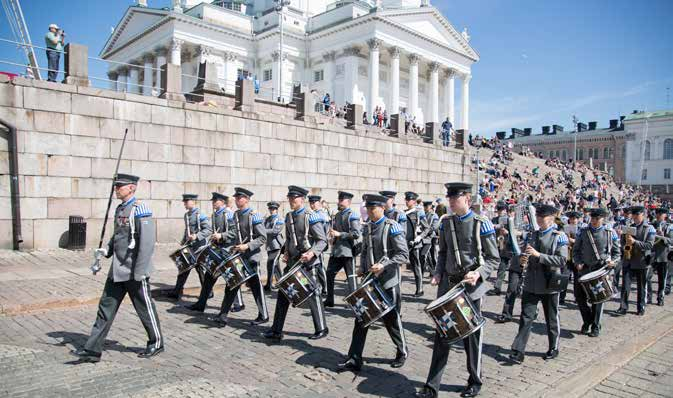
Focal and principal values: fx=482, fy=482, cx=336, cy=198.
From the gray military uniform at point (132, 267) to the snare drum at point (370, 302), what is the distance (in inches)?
103

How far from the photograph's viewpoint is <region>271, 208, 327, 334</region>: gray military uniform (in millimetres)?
7059

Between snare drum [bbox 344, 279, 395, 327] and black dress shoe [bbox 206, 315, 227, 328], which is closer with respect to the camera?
snare drum [bbox 344, 279, 395, 327]

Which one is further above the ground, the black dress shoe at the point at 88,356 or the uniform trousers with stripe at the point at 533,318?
the uniform trousers with stripe at the point at 533,318

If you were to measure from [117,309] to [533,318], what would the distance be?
5.47 meters

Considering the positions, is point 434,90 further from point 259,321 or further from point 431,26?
point 259,321

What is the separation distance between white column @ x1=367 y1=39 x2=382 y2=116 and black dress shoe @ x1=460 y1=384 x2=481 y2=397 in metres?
48.8

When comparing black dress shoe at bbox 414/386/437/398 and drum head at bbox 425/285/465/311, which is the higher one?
drum head at bbox 425/285/465/311

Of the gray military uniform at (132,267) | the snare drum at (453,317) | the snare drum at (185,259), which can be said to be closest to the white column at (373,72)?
the snare drum at (185,259)

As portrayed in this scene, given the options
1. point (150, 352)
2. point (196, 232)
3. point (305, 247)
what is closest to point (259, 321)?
point (305, 247)

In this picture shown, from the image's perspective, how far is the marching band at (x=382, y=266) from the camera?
5410 millimetres

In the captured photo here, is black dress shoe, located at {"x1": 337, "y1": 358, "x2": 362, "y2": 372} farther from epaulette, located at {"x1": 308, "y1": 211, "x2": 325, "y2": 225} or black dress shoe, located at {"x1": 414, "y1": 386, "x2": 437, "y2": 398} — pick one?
epaulette, located at {"x1": 308, "y1": 211, "x2": 325, "y2": 225}

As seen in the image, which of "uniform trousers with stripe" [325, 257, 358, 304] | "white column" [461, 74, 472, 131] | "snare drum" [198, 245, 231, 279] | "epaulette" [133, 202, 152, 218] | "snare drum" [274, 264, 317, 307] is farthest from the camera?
"white column" [461, 74, 472, 131]

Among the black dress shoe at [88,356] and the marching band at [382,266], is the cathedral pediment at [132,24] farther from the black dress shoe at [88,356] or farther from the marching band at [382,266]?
the black dress shoe at [88,356]

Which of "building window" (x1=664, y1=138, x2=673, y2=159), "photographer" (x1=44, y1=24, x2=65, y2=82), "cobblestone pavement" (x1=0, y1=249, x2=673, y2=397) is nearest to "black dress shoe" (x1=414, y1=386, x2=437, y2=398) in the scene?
"cobblestone pavement" (x1=0, y1=249, x2=673, y2=397)
